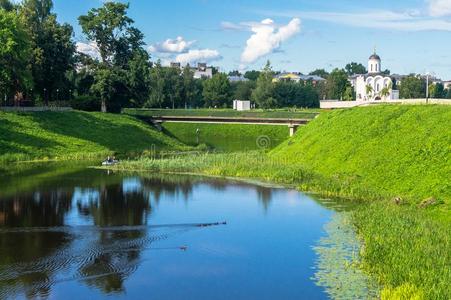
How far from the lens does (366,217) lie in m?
34.0

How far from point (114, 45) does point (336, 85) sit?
89293mm

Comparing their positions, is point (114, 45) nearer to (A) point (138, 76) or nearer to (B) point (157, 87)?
(A) point (138, 76)

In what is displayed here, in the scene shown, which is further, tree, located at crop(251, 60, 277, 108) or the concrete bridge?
tree, located at crop(251, 60, 277, 108)

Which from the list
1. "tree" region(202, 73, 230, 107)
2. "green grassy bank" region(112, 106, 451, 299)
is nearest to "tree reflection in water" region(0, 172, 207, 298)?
"green grassy bank" region(112, 106, 451, 299)

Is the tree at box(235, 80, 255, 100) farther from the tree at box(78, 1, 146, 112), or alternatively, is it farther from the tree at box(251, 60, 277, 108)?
the tree at box(78, 1, 146, 112)

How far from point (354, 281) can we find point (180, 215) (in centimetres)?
1603

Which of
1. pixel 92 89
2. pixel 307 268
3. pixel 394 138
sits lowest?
A: pixel 307 268

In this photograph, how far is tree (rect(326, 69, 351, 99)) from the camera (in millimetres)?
178500

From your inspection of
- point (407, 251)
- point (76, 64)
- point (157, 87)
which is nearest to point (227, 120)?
point (76, 64)

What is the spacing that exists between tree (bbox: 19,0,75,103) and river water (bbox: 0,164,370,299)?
48880mm

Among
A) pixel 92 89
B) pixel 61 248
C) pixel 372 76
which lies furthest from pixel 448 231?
pixel 372 76

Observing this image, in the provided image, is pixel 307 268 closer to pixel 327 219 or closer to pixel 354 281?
pixel 354 281

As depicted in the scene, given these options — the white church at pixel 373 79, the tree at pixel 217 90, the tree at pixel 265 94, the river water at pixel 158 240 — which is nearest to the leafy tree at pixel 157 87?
the tree at pixel 217 90

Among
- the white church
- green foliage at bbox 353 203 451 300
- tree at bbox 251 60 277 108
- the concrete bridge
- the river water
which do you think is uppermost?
the white church
